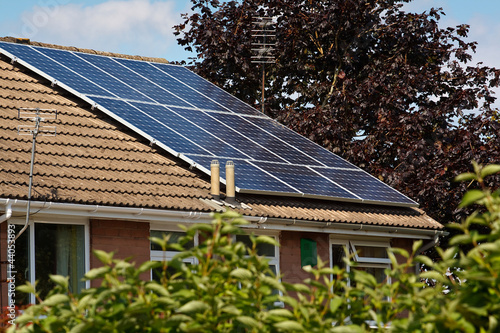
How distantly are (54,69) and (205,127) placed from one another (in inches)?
129

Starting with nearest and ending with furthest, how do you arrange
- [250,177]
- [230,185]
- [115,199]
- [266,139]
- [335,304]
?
[335,304] < [115,199] < [230,185] < [250,177] < [266,139]

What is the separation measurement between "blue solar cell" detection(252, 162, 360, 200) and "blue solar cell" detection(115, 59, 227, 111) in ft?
10.2

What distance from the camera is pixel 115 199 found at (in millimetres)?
12867

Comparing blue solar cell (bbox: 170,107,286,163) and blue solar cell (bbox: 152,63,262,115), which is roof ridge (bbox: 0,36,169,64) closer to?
blue solar cell (bbox: 152,63,262,115)

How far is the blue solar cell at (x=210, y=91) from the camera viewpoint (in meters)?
19.9

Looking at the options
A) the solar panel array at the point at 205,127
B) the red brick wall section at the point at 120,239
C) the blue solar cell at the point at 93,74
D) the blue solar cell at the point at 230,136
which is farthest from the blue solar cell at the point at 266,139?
the red brick wall section at the point at 120,239

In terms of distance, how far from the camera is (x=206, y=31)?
26.7 m

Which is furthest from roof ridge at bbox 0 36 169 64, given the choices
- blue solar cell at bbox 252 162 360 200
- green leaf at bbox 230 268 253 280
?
green leaf at bbox 230 268 253 280

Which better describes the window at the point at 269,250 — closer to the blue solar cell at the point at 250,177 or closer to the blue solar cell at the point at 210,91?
the blue solar cell at the point at 250,177

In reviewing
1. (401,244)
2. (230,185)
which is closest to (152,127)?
(230,185)

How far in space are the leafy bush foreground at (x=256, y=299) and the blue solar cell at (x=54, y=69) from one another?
11.8 m

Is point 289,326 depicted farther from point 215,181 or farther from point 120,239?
point 215,181

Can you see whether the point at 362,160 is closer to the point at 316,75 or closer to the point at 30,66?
the point at 316,75

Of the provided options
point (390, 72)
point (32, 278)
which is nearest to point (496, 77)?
point (390, 72)
